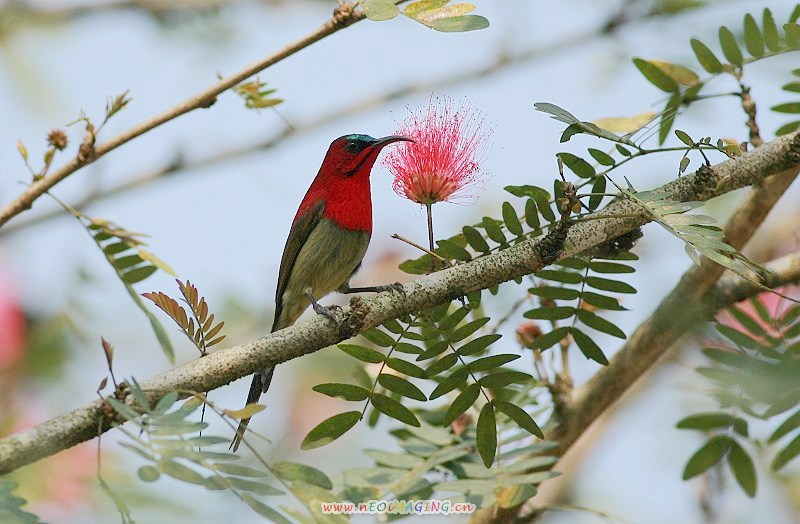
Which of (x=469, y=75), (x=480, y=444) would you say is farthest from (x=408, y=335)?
(x=469, y=75)

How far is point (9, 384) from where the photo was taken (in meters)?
3.36

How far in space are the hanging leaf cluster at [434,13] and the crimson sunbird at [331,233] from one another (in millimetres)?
1801

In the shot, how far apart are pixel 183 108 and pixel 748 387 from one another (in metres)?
1.71

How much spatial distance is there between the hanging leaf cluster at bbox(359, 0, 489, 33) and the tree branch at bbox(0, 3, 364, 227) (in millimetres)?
85

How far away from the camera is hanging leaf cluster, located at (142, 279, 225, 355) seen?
8.39 ft

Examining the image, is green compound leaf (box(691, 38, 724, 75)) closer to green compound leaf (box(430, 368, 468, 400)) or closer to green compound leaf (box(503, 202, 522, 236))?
green compound leaf (box(503, 202, 522, 236))

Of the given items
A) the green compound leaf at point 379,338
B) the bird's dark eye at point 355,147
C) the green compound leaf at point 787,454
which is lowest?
the green compound leaf at point 787,454

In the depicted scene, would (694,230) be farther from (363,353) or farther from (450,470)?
(450,470)

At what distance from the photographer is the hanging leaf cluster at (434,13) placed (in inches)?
102

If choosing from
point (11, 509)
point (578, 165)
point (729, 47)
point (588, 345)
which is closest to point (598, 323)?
point (588, 345)

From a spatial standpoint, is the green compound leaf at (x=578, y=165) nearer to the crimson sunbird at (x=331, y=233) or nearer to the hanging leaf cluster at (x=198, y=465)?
the hanging leaf cluster at (x=198, y=465)

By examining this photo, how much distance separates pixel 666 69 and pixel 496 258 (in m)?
1.26

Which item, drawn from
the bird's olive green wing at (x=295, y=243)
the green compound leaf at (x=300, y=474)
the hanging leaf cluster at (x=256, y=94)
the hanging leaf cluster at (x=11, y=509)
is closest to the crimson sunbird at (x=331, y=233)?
the bird's olive green wing at (x=295, y=243)

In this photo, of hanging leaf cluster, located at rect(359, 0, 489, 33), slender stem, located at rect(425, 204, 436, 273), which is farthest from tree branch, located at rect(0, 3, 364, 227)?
slender stem, located at rect(425, 204, 436, 273)
